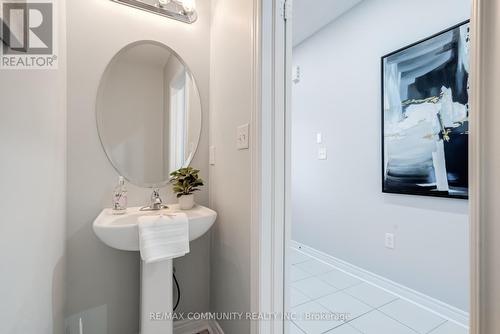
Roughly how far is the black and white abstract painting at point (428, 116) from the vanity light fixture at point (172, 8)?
5.09ft

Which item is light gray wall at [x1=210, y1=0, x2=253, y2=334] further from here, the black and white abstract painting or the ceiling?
the black and white abstract painting

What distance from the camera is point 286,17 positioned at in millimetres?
1059

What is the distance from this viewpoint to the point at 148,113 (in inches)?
55.3

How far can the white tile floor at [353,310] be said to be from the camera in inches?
57.4

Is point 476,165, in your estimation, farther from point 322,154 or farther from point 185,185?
point 322,154

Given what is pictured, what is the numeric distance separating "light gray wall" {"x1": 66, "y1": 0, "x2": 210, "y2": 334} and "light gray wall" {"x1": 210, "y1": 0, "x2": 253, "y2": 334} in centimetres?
33

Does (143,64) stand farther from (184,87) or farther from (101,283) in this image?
(101,283)

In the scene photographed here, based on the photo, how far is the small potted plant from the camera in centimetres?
132

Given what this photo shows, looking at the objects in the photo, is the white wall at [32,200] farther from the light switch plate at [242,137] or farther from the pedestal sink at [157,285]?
the light switch plate at [242,137]

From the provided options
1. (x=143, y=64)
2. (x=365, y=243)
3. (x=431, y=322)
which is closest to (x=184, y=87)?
(x=143, y=64)

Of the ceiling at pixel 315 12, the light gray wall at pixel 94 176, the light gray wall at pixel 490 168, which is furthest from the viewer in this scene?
the ceiling at pixel 315 12

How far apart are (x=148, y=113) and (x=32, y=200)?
31.1 inches

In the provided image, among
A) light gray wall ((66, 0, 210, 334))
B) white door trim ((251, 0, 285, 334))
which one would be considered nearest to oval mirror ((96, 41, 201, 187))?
light gray wall ((66, 0, 210, 334))

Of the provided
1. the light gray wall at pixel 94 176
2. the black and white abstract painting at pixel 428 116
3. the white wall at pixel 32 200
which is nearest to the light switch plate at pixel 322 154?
the black and white abstract painting at pixel 428 116
